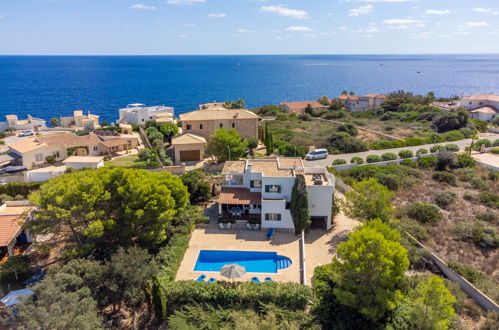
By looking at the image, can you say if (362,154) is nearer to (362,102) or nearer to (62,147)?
(62,147)

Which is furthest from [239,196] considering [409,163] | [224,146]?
[409,163]

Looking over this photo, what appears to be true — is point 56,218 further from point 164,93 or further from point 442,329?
point 164,93

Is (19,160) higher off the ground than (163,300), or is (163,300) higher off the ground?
(19,160)

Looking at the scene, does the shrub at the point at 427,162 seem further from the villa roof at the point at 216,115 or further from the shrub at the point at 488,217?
the villa roof at the point at 216,115

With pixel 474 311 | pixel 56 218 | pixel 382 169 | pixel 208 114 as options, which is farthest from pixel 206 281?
pixel 208 114

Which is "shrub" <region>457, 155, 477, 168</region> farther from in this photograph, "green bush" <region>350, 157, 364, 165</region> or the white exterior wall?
the white exterior wall

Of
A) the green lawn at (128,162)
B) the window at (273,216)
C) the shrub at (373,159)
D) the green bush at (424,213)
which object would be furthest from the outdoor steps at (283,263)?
the shrub at (373,159)
